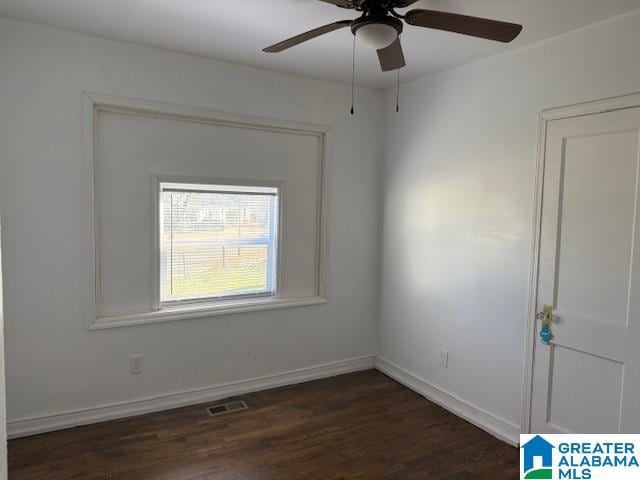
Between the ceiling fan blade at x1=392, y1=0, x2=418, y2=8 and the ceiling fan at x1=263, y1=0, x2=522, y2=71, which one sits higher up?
the ceiling fan blade at x1=392, y1=0, x2=418, y2=8

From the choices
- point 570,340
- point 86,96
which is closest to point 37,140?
point 86,96

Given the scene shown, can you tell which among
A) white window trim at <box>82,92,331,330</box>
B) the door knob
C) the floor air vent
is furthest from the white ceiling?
the floor air vent

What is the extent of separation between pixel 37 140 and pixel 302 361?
97.7 inches

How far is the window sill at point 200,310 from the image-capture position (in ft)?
9.86

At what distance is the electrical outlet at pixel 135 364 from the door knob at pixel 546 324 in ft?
8.60

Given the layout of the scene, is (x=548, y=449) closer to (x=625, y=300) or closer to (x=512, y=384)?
(x=512, y=384)

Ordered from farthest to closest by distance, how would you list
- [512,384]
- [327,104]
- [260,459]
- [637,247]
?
1. [327,104]
2. [512,384]
3. [260,459]
4. [637,247]

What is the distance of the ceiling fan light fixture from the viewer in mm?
1772

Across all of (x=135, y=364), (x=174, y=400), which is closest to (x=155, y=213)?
(x=135, y=364)

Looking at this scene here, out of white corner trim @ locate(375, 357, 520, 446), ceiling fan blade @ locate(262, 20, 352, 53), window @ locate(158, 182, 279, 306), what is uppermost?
ceiling fan blade @ locate(262, 20, 352, 53)

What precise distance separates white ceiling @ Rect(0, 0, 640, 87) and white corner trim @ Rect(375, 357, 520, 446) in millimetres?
2401

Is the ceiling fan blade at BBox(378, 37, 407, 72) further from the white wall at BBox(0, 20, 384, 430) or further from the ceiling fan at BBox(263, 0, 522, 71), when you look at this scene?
the white wall at BBox(0, 20, 384, 430)

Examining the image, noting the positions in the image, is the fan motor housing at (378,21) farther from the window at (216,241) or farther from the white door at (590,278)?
the window at (216,241)

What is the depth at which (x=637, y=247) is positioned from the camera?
2266 mm
